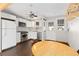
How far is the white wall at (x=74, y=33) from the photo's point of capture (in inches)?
52.2

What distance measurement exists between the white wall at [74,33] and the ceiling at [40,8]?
191 millimetres

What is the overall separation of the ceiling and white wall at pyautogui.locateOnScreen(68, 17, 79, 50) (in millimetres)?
191

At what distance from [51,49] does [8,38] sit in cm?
57

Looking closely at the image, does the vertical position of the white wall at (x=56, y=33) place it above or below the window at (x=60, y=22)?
below

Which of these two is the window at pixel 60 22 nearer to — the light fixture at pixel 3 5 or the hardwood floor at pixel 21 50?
the hardwood floor at pixel 21 50

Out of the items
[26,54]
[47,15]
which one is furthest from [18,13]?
[26,54]

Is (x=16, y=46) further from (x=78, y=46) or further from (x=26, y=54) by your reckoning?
(x=78, y=46)

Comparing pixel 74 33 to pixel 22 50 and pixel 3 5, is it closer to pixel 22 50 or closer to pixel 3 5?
pixel 22 50

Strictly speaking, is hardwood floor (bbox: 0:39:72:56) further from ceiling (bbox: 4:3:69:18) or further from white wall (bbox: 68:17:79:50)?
white wall (bbox: 68:17:79:50)

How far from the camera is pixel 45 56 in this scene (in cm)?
136

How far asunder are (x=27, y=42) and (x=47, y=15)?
438 millimetres

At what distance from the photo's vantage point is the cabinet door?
127cm

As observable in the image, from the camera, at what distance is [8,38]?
1319mm

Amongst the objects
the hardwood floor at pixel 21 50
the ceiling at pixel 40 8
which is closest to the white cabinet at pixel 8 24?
the ceiling at pixel 40 8
